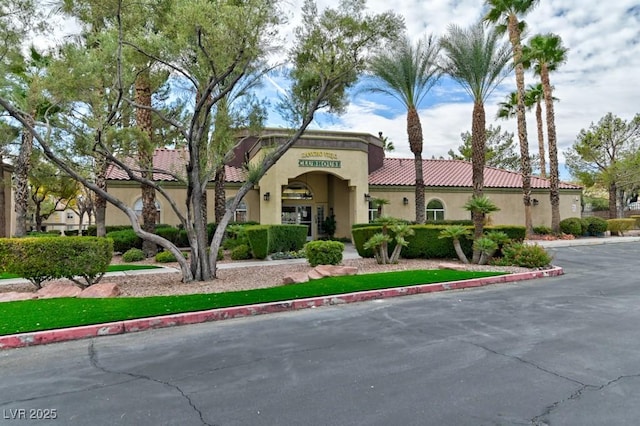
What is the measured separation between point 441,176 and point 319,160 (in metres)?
11.2

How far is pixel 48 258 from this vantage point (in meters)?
9.88

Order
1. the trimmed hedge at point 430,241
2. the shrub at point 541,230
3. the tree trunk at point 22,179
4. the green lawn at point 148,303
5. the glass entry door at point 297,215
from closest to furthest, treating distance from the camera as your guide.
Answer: the green lawn at point 148,303 < the trimmed hedge at point 430,241 < the tree trunk at point 22,179 < the glass entry door at point 297,215 < the shrub at point 541,230

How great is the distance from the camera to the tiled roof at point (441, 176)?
27.2 meters

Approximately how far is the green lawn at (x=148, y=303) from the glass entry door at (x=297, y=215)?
1492cm

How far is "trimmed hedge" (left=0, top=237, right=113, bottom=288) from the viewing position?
9836mm

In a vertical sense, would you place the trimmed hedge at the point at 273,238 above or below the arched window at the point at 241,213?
below

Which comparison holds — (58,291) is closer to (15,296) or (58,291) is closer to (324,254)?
(15,296)

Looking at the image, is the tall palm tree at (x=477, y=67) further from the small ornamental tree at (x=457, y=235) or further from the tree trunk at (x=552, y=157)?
the tree trunk at (x=552, y=157)

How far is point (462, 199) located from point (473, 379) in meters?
24.6

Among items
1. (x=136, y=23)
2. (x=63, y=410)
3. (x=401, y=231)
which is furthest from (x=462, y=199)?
(x=63, y=410)

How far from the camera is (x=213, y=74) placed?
10078 millimetres

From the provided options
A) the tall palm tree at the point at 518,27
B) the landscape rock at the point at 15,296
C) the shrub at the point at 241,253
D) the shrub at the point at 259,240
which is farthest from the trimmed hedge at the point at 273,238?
the tall palm tree at the point at 518,27

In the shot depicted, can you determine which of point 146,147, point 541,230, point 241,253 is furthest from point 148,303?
point 541,230

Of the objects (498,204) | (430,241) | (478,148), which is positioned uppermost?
(478,148)
